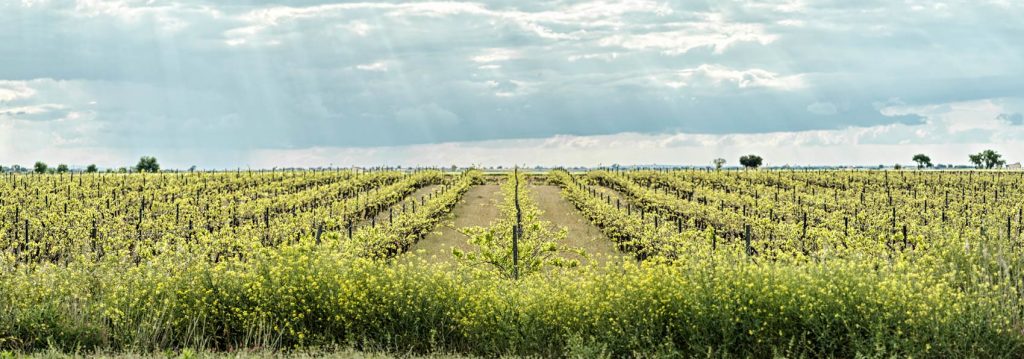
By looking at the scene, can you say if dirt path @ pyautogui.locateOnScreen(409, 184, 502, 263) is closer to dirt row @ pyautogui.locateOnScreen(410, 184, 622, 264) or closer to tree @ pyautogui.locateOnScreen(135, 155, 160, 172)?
dirt row @ pyautogui.locateOnScreen(410, 184, 622, 264)

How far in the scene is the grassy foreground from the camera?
9.30m

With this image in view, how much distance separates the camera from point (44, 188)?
4391 centimetres

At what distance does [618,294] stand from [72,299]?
7.23 m

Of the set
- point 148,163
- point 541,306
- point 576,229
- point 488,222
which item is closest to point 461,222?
point 488,222

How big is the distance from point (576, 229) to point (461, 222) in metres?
5.59

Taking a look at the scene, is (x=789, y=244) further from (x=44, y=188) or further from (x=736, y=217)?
(x=44, y=188)

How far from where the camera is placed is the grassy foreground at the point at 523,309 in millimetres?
9305

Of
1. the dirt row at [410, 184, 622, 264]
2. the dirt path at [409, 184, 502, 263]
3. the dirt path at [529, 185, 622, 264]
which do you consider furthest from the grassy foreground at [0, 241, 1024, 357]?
the dirt path at [529, 185, 622, 264]

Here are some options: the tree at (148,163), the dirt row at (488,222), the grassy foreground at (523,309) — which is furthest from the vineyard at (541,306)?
the tree at (148,163)

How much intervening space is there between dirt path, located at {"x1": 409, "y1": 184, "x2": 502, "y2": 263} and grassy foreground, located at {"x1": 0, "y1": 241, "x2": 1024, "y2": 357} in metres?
5.36

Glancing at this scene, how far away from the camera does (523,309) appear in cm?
994

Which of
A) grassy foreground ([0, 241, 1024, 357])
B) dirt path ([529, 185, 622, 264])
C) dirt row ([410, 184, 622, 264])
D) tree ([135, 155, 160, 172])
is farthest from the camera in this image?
tree ([135, 155, 160, 172])

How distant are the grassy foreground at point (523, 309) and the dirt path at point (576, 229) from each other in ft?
25.6

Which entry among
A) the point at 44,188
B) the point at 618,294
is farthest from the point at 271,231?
the point at 44,188
